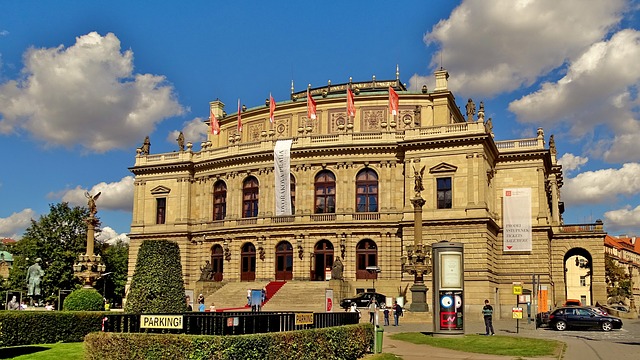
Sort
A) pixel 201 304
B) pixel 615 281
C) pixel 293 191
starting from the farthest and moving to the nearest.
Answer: pixel 615 281
pixel 293 191
pixel 201 304

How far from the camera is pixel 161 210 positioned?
76562 mm

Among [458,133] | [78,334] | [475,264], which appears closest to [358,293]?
[475,264]

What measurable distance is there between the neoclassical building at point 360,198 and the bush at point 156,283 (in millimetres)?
39592

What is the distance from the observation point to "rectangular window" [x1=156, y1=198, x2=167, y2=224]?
2995 inches

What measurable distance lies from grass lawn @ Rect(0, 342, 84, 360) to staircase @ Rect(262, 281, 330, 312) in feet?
104

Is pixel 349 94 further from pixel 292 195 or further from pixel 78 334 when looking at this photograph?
pixel 78 334

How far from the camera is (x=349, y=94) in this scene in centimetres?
6675

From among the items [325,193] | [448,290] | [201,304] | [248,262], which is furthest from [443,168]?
[448,290]

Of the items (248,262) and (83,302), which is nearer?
(83,302)

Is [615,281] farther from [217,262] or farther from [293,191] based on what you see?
[217,262]

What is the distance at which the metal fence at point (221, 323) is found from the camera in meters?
16.8

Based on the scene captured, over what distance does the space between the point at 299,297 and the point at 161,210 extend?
24.4 m

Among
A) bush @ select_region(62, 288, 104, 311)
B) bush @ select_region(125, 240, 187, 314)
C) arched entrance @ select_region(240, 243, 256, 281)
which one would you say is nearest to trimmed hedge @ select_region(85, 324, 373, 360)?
bush @ select_region(125, 240, 187, 314)

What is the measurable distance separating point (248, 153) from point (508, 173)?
26611mm
